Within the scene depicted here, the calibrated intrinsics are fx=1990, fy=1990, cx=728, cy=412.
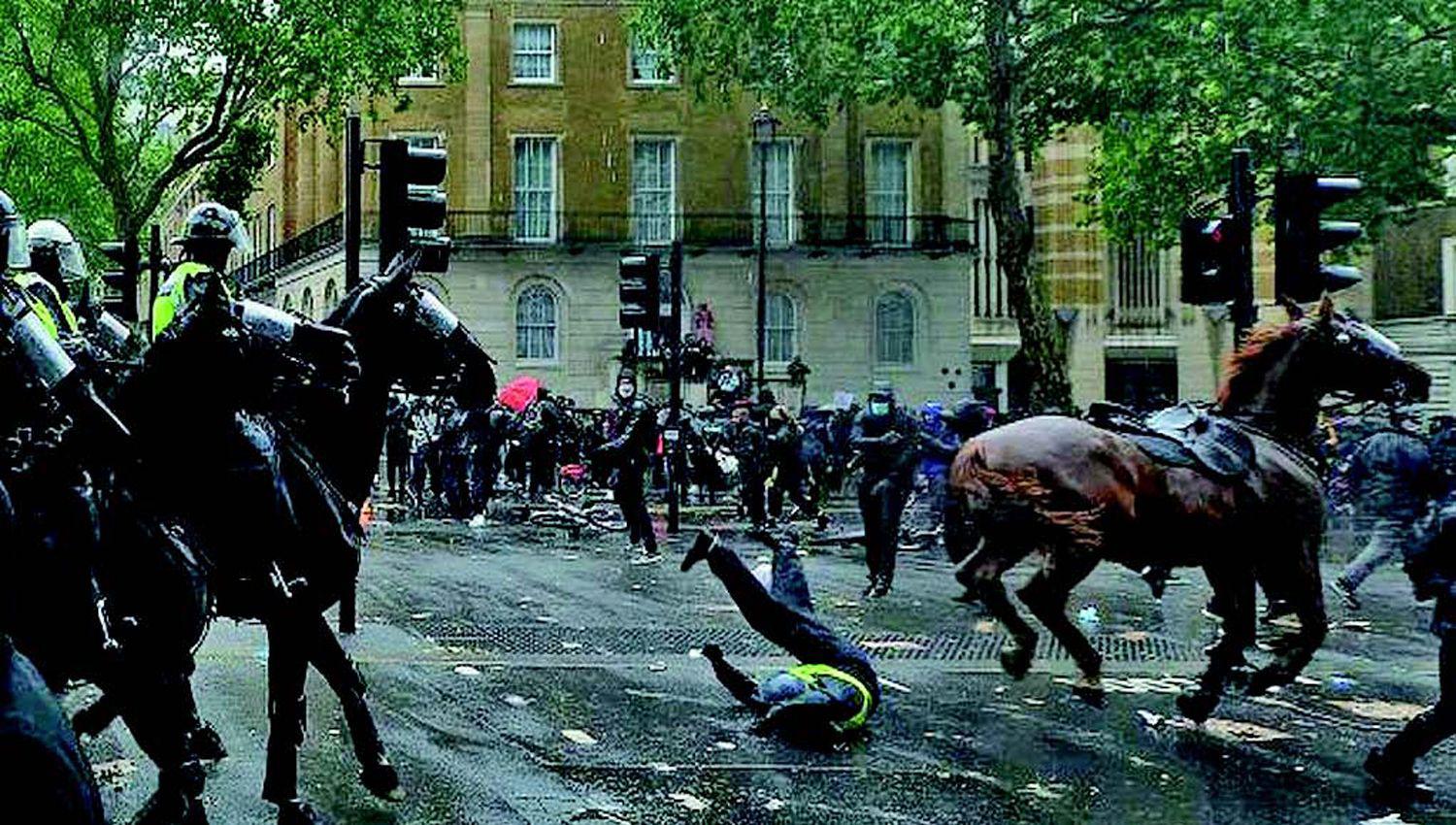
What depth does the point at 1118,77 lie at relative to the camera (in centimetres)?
3000

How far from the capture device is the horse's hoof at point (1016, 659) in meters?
10.6

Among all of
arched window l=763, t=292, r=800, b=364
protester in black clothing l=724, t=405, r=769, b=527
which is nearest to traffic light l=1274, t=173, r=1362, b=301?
protester in black clothing l=724, t=405, r=769, b=527

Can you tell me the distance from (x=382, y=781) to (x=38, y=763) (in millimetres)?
5148

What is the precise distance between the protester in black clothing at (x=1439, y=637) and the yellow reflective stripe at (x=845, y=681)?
7.92 ft

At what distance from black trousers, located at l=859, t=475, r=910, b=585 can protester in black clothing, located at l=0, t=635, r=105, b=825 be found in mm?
14660

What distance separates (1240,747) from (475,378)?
4099 mm

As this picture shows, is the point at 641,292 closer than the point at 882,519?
No

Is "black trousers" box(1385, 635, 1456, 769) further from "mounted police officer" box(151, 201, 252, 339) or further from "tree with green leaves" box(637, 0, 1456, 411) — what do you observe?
"tree with green leaves" box(637, 0, 1456, 411)

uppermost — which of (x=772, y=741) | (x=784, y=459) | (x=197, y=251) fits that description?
(x=197, y=251)

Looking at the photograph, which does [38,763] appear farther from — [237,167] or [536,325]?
[536,325]

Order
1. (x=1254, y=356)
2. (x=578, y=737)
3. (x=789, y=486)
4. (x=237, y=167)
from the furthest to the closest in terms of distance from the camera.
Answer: (x=237, y=167) → (x=789, y=486) → (x=1254, y=356) → (x=578, y=737)

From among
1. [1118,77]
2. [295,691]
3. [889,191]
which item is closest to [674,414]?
[1118,77]

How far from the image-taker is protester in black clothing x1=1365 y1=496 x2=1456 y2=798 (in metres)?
8.09

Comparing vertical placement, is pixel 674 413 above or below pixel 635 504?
above
